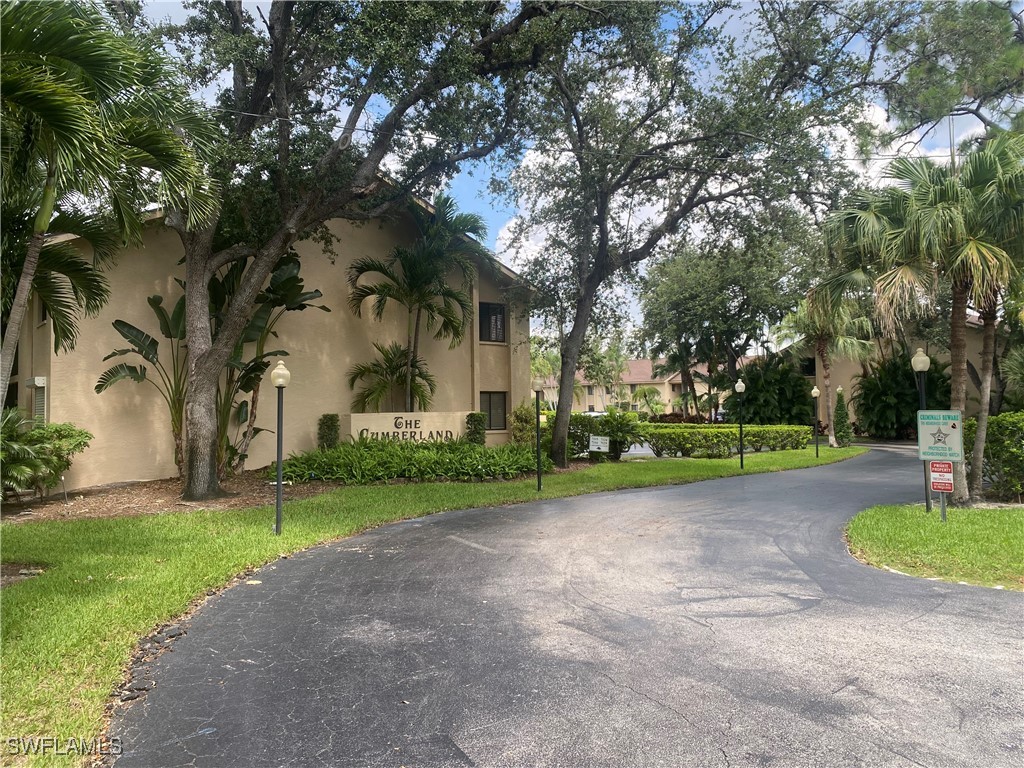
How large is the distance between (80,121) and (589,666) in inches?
238

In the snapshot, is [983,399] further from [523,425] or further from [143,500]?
[143,500]

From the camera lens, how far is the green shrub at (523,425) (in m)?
19.5

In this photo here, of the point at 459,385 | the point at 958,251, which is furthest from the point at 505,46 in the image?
the point at 459,385

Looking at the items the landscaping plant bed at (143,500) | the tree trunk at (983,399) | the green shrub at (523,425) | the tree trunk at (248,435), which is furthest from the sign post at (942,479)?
the tree trunk at (248,435)

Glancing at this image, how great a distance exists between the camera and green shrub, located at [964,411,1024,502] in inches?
431

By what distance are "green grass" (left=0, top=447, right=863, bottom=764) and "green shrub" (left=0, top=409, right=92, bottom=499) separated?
1523 millimetres

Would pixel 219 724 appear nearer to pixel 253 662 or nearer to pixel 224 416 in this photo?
pixel 253 662

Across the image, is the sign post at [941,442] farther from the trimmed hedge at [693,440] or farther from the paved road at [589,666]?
the trimmed hedge at [693,440]

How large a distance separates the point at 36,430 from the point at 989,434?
17.9 m

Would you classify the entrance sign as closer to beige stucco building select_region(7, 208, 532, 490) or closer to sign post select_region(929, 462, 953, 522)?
sign post select_region(929, 462, 953, 522)

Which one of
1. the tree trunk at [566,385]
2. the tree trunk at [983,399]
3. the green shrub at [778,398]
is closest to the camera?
the tree trunk at [983,399]

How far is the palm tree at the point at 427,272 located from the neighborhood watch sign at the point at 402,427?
0.94 meters

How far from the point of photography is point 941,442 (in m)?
9.59

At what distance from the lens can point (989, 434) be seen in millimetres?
11508
